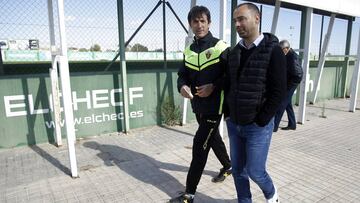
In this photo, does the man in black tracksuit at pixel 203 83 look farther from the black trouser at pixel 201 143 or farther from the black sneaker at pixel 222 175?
the black sneaker at pixel 222 175

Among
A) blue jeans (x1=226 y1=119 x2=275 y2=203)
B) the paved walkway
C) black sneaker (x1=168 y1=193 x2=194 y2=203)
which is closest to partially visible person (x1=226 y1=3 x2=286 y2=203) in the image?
blue jeans (x1=226 y1=119 x2=275 y2=203)

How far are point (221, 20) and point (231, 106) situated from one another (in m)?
2.73

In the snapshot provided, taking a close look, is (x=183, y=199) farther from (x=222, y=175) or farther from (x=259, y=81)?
(x=259, y=81)

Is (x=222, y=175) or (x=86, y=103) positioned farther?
(x=86, y=103)

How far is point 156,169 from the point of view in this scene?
4.05 m

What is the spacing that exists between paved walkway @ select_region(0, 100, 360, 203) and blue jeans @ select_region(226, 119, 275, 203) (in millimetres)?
655

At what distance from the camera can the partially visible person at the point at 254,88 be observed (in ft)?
7.30

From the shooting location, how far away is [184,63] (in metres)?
3.13

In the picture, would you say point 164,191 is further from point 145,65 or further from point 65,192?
point 145,65

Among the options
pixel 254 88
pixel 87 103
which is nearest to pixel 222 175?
pixel 254 88

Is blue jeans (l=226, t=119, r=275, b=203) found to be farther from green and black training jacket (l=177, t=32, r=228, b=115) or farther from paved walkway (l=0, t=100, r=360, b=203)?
paved walkway (l=0, t=100, r=360, b=203)

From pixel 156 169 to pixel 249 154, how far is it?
6.31 feet

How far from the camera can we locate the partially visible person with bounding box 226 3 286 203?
7.30 feet

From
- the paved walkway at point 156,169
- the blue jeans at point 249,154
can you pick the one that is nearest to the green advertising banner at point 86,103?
the paved walkway at point 156,169
